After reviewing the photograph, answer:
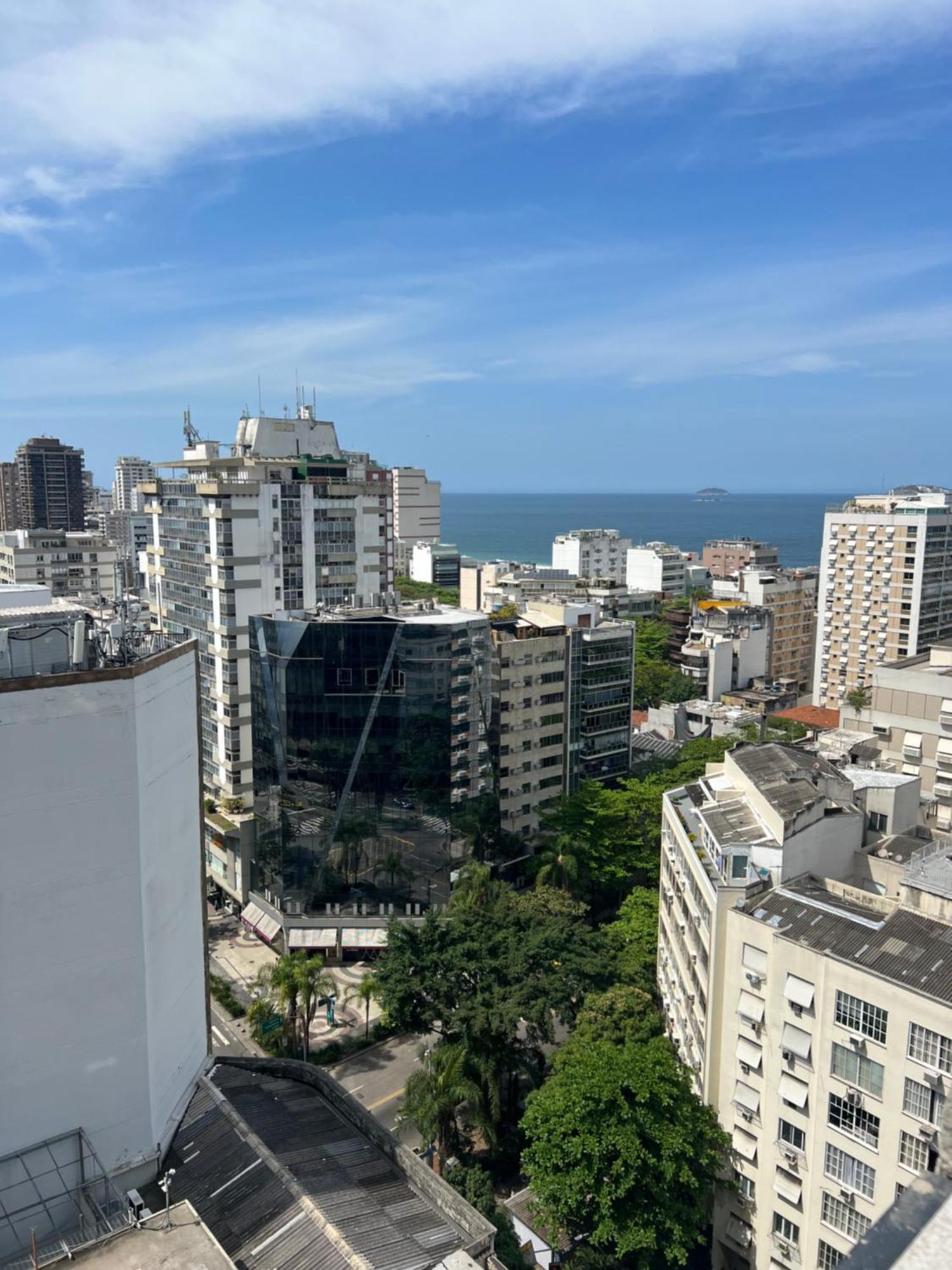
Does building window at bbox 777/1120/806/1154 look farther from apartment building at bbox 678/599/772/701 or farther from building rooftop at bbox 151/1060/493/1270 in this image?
apartment building at bbox 678/599/772/701

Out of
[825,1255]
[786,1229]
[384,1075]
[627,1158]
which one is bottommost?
[384,1075]

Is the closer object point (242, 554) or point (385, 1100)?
point (385, 1100)

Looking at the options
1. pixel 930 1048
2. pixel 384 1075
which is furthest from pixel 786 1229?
pixel 384 1075

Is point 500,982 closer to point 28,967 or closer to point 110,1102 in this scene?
point 110,1102

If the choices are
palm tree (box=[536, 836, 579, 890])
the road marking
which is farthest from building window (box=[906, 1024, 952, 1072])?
palm tree (box=[536, 836, 579, 890])

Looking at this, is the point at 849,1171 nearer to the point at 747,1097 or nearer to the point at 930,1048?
the point at 747,1097

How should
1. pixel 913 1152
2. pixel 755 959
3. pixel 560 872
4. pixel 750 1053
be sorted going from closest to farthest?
1. pixel 913 1152
2. pixel 755 959
3. pixel 750 1053
4. pixel 560 872
